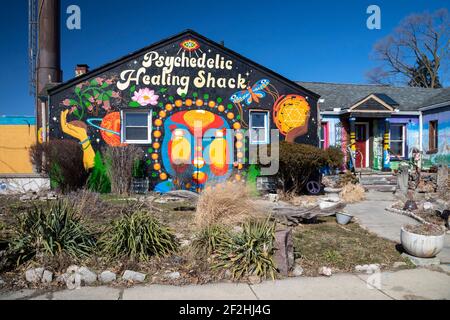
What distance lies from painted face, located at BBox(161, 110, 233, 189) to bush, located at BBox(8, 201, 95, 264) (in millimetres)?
7271

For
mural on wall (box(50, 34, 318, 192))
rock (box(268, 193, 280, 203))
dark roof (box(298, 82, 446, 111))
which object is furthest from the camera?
dark roof (box(298, 82, 446, 111))

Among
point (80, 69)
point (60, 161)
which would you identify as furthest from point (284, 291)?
point (80, 69)

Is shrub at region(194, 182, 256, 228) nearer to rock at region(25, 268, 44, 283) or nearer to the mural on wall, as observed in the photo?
rock at region(25, 268, 44, 283)

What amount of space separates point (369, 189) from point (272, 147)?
4.94 metres

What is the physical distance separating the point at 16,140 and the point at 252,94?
1382cm

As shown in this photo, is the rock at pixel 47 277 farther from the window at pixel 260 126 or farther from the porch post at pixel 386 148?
the porch post at pixel 386 148

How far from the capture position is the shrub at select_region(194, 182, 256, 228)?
7.03m

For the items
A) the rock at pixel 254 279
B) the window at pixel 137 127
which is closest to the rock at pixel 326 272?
the rock at pixel 254 279

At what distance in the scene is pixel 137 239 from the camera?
18.7 feet

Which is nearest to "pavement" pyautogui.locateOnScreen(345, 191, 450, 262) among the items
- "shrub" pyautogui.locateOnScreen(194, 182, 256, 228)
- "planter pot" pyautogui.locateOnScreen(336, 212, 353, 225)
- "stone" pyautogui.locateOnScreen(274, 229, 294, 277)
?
"planter pot" pyautogui.locateOnScreen(336, 212, 353, 225)

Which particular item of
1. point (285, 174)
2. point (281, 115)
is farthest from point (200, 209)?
point (281, 115)

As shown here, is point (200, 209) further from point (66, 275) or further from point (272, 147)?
point (272, 147)

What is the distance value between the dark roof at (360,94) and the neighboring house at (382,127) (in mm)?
50

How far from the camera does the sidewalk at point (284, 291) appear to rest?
15.2 feet
